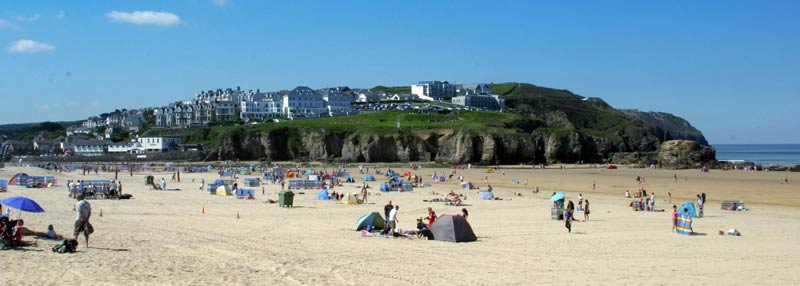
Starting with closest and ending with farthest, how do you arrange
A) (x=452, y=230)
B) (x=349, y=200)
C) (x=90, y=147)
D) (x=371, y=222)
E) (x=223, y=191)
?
1. (x=452, y=230)
2. (x=371, y=222)
3. (x=349, y=200)
4. (x=223, y=191)
5. (x=90, y=147)

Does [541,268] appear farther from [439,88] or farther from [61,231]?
[439,88]

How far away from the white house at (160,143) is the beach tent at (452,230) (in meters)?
86.1

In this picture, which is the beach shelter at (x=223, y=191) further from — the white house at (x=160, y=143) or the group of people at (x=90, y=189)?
the white house at (x=160, y=143)

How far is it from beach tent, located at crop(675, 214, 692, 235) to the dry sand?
1.01 feet

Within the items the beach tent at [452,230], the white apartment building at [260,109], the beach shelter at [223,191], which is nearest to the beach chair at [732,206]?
the beach tent at [452,230]

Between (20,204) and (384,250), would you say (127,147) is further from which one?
(384,250)

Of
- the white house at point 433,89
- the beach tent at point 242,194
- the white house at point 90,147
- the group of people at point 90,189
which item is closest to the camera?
the group of people at point 90,189

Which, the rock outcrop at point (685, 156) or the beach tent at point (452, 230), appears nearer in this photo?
the beach tent at point (452, 230)

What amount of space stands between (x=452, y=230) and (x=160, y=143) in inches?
3456

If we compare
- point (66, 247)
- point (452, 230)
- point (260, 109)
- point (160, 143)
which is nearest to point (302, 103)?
point (260, 109)

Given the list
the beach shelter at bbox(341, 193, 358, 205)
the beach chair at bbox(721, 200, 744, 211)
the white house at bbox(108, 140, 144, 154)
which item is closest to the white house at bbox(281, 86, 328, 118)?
the white house at bbox(108, 140, 144, 154)

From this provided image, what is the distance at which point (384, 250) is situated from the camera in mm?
14328

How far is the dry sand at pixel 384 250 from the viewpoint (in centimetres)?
1104

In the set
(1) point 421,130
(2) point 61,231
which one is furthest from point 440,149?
(2) point 61,231
